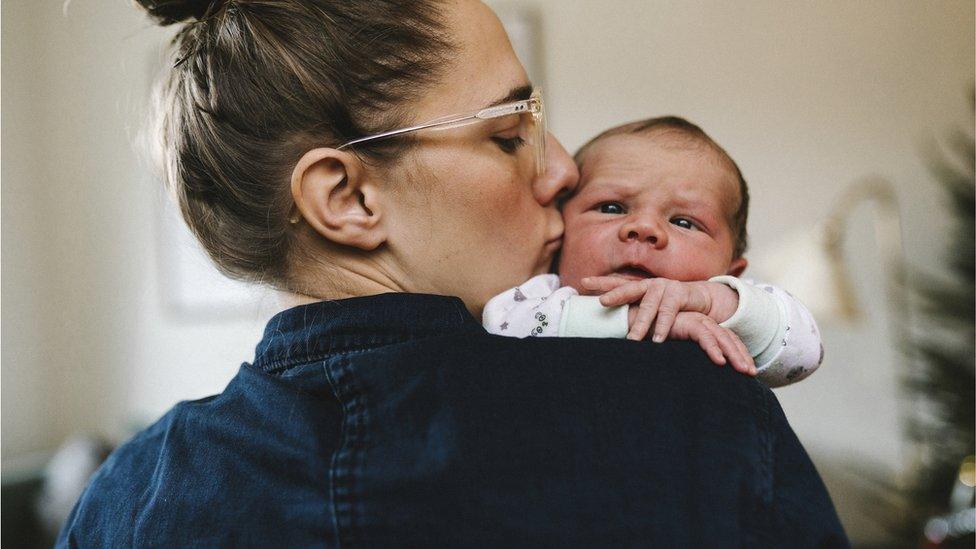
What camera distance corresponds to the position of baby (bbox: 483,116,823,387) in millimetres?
929

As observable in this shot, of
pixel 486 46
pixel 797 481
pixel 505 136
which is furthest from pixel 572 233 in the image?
pixel 797 481

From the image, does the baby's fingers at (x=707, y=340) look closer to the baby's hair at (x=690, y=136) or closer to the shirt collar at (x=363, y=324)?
the shirt collar at (x=363, y=324)

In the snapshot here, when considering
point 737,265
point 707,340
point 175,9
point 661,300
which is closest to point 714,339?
point 707,340

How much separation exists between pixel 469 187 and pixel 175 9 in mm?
517

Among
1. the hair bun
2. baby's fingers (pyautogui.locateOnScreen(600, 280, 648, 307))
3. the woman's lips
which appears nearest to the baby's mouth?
the woman's lips

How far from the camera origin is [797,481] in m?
0.71

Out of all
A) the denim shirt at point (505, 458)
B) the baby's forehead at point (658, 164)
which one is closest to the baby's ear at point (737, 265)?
the baby's forehead at point (658, 164)

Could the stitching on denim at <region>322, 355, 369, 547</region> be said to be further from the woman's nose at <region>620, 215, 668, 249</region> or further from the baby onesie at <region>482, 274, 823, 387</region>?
the woman's nose at <region>620, 215, 668, 249</region>

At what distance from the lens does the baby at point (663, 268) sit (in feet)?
3.05

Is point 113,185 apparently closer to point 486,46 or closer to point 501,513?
point 486,46

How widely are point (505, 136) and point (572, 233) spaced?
0.24 meters

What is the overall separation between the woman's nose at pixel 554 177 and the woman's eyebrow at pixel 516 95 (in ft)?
0.42

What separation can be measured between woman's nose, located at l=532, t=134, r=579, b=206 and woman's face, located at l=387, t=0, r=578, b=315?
0.03 m

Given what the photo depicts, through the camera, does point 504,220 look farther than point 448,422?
Yes
